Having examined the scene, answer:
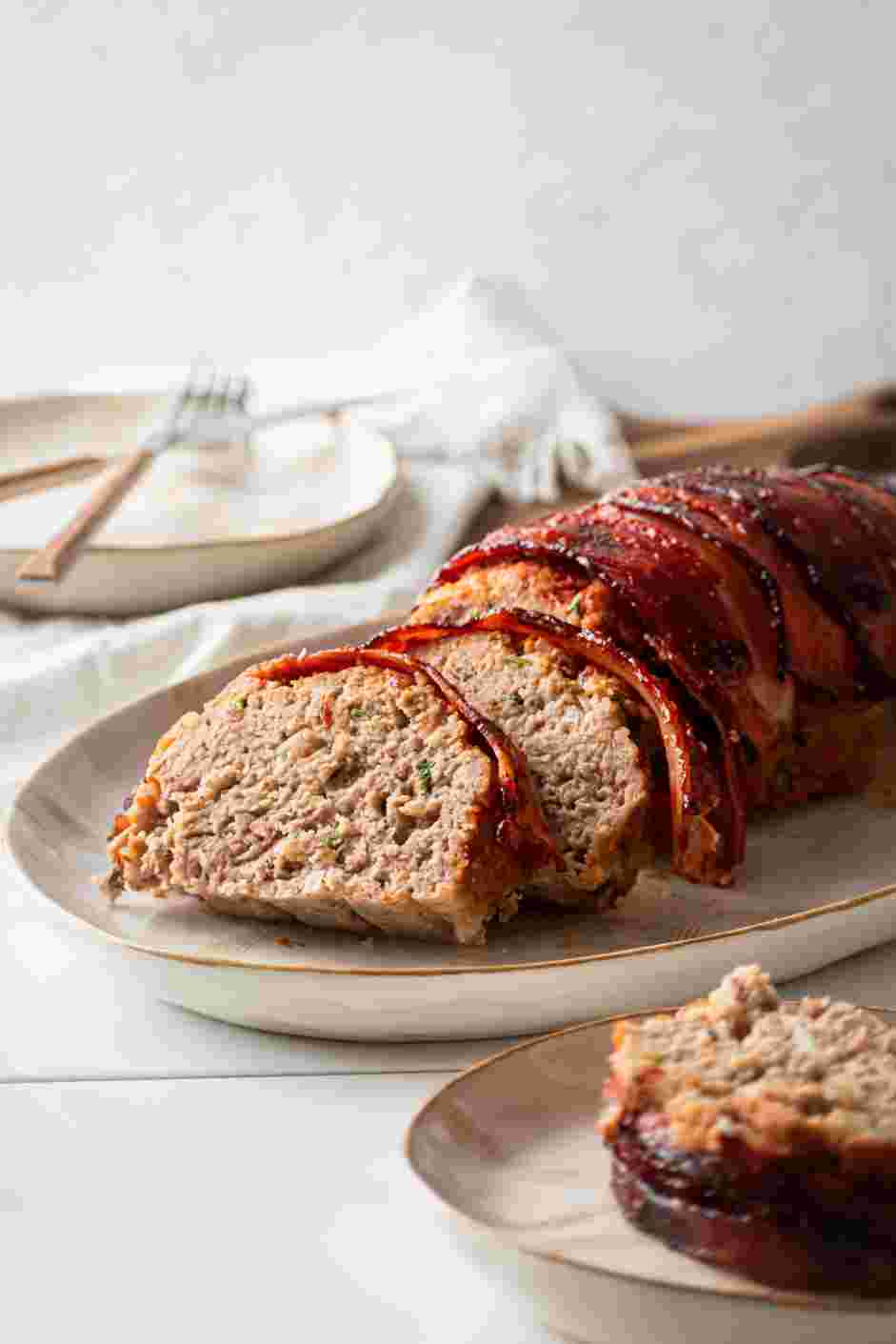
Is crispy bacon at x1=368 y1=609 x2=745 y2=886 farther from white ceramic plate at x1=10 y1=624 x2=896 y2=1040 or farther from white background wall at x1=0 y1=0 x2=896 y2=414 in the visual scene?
white background wall at x1=0 y1=0 x2=896 y2=414

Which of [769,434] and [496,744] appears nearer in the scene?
[496,744]

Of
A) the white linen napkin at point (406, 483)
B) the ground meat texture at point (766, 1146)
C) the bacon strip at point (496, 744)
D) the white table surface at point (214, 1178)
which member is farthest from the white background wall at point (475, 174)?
the ground meat texture at point (766, 1146)

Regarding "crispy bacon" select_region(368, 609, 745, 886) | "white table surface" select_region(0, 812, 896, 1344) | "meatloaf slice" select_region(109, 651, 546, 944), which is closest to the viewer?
"white table surface" select_region(0, 812, 896, 1344)

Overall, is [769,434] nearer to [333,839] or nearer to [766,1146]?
[333,839]

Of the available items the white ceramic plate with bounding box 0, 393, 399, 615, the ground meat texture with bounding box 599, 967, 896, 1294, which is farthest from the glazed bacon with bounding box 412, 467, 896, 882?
the white ceramic plate with bounding box 0, 393, 399, 615

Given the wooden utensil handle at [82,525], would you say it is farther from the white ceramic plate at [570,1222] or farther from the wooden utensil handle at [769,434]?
the white ceramic plate at [570,1222]

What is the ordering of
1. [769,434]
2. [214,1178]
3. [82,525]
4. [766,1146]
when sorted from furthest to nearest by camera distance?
[769,434] < [82,525] < [214,1178] < [766,1146]

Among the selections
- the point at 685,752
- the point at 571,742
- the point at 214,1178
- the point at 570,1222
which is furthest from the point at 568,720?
the point at 570,1222
